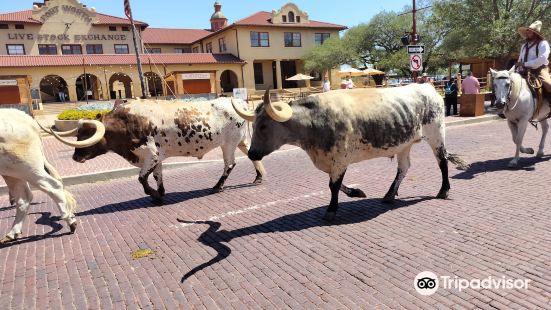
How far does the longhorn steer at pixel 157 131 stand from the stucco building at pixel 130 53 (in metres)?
28.0

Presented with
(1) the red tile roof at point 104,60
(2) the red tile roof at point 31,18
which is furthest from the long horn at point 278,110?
(2) the red tile roof at point 31,18

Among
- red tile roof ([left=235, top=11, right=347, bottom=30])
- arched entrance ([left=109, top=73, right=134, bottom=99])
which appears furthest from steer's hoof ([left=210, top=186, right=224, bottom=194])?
arched entrance ([left=109, top=73, right=134, bottom=99])

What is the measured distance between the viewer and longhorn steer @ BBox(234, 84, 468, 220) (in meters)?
4.62

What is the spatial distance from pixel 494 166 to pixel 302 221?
14.7 ft

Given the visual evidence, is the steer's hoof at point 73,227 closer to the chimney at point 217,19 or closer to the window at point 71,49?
the window at point 71,49

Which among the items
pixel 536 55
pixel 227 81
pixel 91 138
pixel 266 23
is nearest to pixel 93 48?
pixel 227 81

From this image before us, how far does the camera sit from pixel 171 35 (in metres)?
49.8

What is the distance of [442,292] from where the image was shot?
126 inches

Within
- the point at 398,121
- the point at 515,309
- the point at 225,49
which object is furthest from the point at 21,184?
the point at 225,49

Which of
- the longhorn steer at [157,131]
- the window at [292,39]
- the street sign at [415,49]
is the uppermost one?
the window at [292,39]

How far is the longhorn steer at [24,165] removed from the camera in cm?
461

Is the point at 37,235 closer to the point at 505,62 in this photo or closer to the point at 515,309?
the point at 515,309

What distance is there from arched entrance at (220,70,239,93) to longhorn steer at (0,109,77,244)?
40.3 metres

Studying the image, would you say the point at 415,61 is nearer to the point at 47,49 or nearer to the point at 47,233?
the point at 47,233
